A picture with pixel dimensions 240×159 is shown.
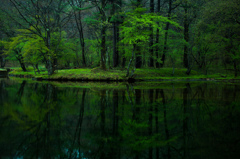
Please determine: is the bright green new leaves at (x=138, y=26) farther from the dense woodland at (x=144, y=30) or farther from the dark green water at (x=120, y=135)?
the dark green water at (x=120, y=135)

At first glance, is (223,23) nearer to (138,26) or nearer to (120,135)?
(138,26)

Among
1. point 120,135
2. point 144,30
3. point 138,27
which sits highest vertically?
point 138,27

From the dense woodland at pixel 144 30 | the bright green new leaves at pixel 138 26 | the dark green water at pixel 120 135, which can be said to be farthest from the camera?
the dense woodland at pixel 144 30

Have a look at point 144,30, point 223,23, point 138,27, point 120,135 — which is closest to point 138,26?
point 138,27

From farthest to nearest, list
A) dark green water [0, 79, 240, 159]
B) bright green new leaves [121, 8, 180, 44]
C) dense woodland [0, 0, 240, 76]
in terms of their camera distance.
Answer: dense woodland [0, 0, 240, 76] → bright green new leaves [121, 8, 180, 44] → dark green water [0, 79, 240, 159]

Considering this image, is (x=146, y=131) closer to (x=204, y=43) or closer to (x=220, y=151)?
(x=220, y=151)

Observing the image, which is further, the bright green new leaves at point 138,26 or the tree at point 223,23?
the bright green new leaves at point 138,26

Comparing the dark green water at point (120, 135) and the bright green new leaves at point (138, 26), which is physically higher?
the bright green new leaves at point (138, 26)

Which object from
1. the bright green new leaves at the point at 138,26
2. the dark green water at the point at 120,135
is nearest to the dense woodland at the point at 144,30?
the bright green new leaves at the point at 138,26

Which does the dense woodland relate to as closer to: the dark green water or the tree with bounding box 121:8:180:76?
the tree with bounding box 121:8:180:76

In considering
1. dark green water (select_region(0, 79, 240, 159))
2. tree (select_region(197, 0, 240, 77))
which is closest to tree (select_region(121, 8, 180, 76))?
tree (select_region(197, 0, 240, 77))

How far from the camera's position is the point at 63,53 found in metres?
21.8

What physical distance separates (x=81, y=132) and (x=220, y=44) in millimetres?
18961

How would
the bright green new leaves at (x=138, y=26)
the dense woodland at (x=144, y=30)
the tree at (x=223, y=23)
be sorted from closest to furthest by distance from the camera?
1. the tree at (x=223, y=23)
2. the bright green new leaves at (x=138, y=26)
3. the dense woodland at (x=144, y=30)
